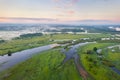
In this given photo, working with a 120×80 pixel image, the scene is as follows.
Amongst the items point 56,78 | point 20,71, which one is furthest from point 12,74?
point 56,78

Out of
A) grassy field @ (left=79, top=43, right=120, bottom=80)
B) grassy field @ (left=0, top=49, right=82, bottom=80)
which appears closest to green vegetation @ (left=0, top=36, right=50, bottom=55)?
grassy field @ (left=0, top=49, right=82, bottom=80)

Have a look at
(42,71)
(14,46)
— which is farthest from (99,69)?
(14,46)

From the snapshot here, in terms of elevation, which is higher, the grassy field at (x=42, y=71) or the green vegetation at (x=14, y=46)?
the green vegetation at (x=14, y=46)

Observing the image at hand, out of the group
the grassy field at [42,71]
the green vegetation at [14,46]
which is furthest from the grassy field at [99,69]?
the green vegetation at [14,46]

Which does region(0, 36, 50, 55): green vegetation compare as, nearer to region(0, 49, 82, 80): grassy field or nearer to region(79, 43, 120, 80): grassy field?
region(0, 49, 82, 80): grassy field

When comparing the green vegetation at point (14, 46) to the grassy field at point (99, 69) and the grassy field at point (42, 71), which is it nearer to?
the grassy field at point (42, 71)

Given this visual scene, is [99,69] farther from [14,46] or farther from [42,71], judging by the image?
[14,46]

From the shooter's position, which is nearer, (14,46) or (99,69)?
(99,69)

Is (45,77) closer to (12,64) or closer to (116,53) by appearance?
(12,64)
